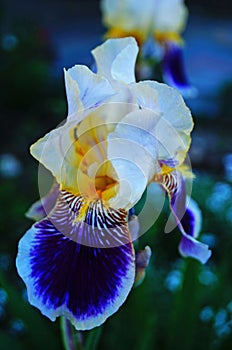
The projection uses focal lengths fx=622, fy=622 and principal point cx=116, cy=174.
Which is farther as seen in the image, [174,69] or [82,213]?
[174,69]

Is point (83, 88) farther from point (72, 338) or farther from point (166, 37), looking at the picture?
point (166, 37)

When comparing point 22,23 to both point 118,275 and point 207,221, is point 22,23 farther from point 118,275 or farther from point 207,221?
point 118,275

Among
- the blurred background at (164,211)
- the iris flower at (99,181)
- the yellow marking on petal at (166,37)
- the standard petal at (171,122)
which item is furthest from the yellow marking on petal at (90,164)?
the yellow marking on petal at (166,37)

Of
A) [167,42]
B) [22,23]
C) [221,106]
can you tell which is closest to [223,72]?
[221,106]

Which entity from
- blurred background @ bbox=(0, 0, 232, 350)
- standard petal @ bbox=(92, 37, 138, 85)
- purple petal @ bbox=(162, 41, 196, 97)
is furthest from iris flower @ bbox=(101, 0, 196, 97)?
standard petal @ bbox=(92, 37, 138, 85)

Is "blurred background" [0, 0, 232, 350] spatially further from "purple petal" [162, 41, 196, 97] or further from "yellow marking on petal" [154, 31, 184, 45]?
"yellow marking on petal" [154, 31, 184, 45]

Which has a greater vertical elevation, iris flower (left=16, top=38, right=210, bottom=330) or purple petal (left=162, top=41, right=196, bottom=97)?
iris flower (left=16, top=38, right=210, bottom=330)

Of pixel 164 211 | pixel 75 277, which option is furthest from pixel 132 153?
pixel 164 211
